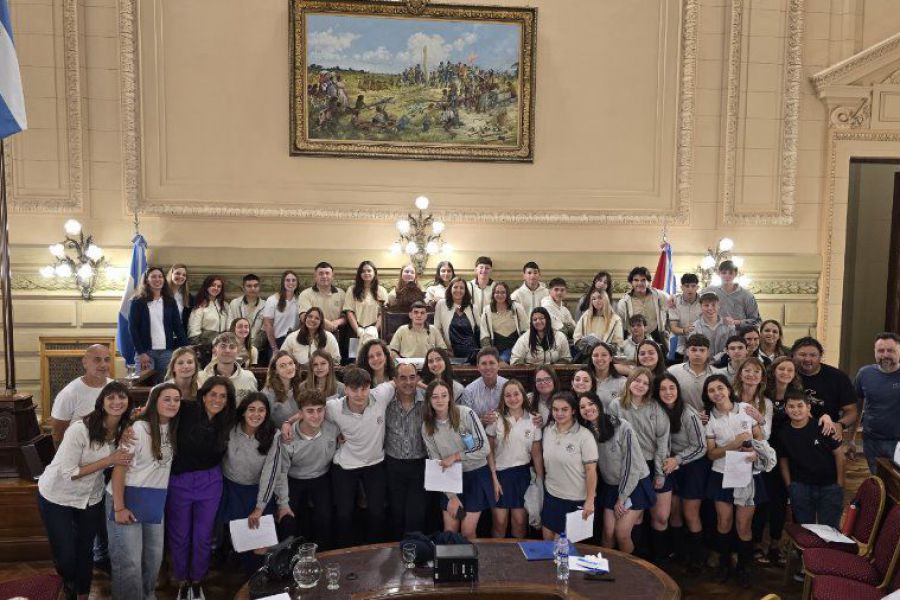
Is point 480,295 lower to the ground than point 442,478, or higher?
higher

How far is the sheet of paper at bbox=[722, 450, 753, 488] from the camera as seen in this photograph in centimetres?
515

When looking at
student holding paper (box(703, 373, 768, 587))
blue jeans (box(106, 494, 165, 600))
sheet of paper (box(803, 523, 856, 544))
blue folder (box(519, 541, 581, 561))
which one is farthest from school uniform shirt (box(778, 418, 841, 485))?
blue jeans (box(106, 494, 165, 600))

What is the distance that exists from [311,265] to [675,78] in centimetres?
508

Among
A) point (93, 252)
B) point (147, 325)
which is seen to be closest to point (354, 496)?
point (147, 325)

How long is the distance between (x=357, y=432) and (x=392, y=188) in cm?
462

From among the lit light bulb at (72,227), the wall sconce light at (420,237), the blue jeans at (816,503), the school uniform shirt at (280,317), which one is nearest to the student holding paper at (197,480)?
the school uniform shirt at (280,317)

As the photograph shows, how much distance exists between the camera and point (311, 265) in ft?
29.8

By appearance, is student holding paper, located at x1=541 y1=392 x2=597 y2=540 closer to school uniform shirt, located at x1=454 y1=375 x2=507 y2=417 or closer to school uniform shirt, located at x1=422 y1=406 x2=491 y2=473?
school uniform shirt, located at x1=422 y1=406 x2=491 y2=473

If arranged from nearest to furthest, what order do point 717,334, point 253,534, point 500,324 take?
point 253,534, point 717,334, point 500,324

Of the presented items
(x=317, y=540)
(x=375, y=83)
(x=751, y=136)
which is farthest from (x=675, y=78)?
(x=317, y=540)

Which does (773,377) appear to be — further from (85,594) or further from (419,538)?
(85,594)

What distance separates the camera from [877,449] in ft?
19.6

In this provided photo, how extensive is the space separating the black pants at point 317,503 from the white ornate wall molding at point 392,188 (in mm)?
4550

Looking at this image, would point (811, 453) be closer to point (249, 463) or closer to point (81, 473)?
point (249, 463)
